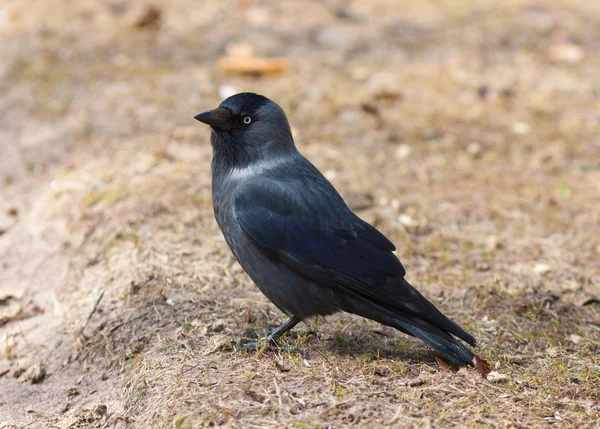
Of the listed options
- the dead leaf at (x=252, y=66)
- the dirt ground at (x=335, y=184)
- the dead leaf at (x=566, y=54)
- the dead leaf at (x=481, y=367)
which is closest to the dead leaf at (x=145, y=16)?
the dirt ground at (x=335, y=184)

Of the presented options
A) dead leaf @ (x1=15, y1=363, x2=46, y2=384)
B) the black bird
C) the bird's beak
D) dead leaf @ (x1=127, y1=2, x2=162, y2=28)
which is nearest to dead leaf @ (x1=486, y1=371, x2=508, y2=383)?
the black bird

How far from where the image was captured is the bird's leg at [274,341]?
3.72m

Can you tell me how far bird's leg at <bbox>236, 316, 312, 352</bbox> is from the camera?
3.72m

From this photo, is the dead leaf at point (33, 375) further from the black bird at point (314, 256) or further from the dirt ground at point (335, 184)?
the black bird at point (314, 256)

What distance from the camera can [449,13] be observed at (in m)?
9.40

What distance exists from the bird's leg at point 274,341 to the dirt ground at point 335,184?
0.07m

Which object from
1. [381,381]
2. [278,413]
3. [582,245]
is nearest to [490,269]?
[582,245]

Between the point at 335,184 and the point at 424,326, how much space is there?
2.42 metres

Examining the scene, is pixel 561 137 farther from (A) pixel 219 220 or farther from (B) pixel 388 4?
(A) pixel 219 220

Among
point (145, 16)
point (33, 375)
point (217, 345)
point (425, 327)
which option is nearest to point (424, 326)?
point (425, 327)

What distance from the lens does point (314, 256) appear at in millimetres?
3744

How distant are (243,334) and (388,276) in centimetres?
86

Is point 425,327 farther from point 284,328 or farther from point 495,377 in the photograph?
point 284,328

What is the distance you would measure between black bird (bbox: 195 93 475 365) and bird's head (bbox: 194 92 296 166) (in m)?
0.09
